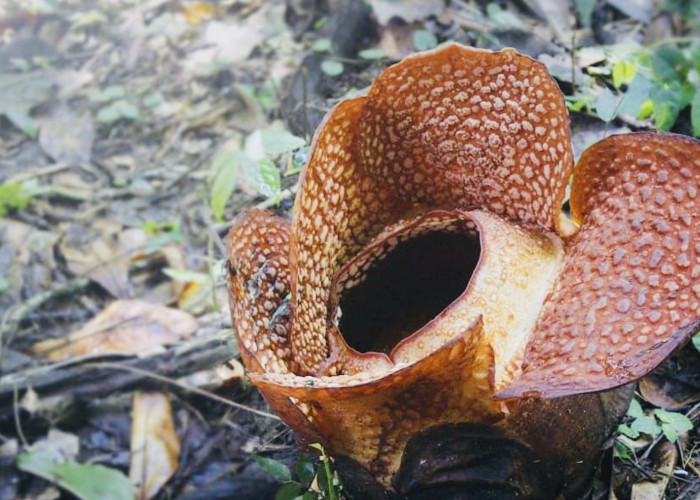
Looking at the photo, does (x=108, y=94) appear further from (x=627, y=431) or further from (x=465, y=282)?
(x=627, y=431)

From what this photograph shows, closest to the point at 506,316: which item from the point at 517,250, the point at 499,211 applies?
the point at 517,250

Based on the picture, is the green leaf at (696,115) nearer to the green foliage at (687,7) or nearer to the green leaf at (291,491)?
the green foliage at (687,7)

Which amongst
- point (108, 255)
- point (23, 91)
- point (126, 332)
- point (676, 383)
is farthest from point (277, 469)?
point (23, 91)

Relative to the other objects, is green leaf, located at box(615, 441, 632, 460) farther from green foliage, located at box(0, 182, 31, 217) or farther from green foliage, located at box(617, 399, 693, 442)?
green foliage, located at box(0, 182, 31, 217)

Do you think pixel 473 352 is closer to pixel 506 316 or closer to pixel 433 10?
pixel 506 316

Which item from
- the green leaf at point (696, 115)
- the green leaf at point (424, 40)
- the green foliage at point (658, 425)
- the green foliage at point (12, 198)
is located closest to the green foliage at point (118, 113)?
the green foliage at point (12, 198)

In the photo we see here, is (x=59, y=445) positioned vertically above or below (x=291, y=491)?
below
